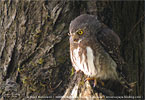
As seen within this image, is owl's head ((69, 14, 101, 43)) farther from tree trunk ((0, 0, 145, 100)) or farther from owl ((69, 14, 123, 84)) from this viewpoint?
tree trunk ((0, 0, 145, 100))

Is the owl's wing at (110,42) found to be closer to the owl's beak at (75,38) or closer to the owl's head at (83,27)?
the owl's head at (83,27)

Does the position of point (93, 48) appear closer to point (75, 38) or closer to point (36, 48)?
point (75, 38)

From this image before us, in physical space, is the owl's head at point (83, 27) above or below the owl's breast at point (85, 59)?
above

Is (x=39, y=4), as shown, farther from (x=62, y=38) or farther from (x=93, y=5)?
(x=93, y=5)

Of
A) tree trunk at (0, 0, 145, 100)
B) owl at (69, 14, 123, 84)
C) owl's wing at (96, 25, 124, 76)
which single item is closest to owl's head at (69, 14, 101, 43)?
owl at (69, 14, 123, 84)

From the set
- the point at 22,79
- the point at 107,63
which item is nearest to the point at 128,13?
the point at 107,63

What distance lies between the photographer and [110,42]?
137 inches

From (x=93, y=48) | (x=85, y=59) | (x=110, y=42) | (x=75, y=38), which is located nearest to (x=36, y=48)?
(x=75, y=38)

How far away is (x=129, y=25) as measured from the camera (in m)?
4.22

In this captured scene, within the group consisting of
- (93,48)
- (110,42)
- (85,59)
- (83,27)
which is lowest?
(85,59)

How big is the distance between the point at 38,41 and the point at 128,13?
1.91 meters

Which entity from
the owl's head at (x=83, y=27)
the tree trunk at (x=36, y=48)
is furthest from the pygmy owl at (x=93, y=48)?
the tree trunk at (x=36, y=48)

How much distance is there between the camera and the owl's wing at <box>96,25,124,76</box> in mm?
3410

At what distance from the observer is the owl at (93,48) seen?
10.8 feet
